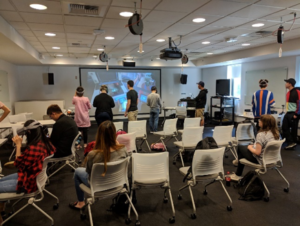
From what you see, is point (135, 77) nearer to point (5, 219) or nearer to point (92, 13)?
point (92, 13)

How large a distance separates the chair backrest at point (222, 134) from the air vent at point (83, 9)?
299cm

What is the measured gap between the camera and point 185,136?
404 centimetres

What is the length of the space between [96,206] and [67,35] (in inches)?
151

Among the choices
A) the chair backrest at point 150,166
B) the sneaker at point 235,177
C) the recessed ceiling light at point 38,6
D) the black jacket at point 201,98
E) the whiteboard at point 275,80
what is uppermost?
the recessed ceiling light at point 38,6

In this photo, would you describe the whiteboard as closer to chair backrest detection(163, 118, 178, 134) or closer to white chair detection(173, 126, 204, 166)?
chair backrest detection(163, 118, 178, 134)

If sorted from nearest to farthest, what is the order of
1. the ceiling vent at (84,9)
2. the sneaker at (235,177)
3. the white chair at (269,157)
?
the white chair at (269,157), the ceiling vent at (84,9), the sneaker at (235,177)

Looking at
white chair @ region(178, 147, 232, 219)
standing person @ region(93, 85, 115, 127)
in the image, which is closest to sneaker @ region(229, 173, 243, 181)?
white chair @ region(178, 147, 232, 219)

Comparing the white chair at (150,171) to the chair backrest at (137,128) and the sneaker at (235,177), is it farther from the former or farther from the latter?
the chair backrest at (137,128)

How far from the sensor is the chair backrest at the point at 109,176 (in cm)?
217

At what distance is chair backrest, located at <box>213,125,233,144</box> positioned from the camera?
4.20 m

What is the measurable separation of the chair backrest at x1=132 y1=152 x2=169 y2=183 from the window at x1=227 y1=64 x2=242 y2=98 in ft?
24.3

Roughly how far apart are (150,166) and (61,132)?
1.62 m

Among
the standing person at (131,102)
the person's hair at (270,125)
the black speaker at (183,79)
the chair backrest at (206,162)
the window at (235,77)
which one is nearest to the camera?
the chair backrest at (206,162)

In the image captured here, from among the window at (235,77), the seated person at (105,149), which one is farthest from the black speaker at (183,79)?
the seated person at (105,149)
